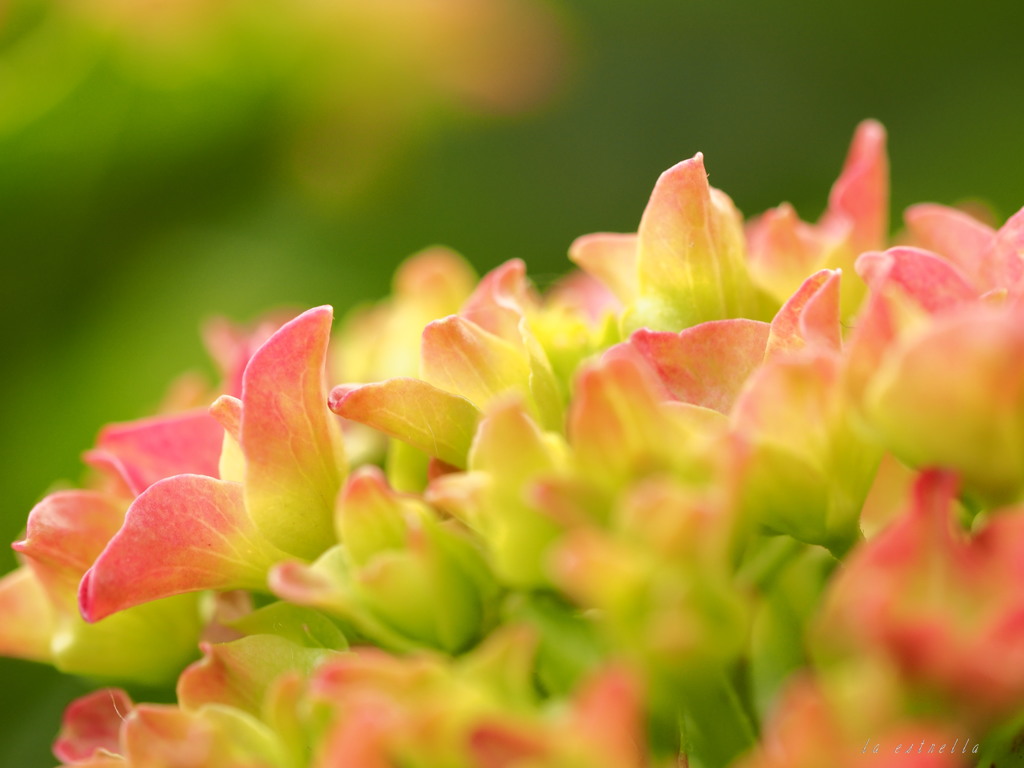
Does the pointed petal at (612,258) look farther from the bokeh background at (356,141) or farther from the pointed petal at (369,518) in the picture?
the bokeh background at (356,141)

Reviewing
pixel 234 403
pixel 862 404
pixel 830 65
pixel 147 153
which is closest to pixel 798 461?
pixel 862 404

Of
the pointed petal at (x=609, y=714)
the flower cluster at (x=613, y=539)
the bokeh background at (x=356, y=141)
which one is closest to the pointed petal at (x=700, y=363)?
the flower cluster at (x=613, y=539)

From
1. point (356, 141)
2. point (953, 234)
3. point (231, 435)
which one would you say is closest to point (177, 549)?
point (231, 435)

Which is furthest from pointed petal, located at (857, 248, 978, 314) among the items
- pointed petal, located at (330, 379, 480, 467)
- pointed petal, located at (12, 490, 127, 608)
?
pointed petal, located at (12, 490, 127, 608)

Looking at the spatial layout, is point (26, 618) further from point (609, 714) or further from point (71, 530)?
point (609, 714)

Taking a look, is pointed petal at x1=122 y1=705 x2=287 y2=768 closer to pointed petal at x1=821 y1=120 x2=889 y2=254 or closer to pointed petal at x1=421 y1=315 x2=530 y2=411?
pointed petal at x1=421 y1=315 x2=530 y2=411

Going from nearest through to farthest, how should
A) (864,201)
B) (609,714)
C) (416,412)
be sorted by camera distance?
(609,714)
(416,412)
(864,201)

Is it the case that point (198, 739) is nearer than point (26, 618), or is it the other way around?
point (198, 739)
